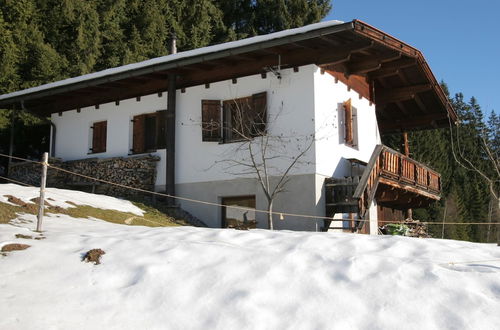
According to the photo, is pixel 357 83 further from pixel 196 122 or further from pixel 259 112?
pixel 196 122

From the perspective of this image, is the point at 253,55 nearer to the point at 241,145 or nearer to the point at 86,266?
the point at 241,145

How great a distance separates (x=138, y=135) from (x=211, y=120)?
103 inches

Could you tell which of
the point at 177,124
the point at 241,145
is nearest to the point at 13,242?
the point at 241,145

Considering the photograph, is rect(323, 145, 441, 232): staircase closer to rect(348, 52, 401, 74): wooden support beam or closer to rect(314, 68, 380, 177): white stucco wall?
rect(314, 68, 380, 177): white stucco wall

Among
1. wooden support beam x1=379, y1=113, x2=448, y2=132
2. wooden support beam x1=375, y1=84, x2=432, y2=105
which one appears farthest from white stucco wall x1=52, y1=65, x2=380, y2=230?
wooden support beam x1=379, y1=113, x2=448, y2=132

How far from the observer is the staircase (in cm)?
1117

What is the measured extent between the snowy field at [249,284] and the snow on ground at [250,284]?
0.01 m

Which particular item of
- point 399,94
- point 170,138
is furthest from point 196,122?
point 399,94

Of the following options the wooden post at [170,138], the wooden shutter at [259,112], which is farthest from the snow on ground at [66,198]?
the wooden shutter at [259,112]

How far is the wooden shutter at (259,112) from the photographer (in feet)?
40.7

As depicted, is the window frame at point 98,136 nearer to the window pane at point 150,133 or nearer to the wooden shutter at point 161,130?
the window pane at point 150,133

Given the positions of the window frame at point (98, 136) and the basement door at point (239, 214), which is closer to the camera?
the basement door at point (239, 214)

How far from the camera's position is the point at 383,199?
14.8 meters

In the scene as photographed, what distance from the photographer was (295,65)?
12102 mm
